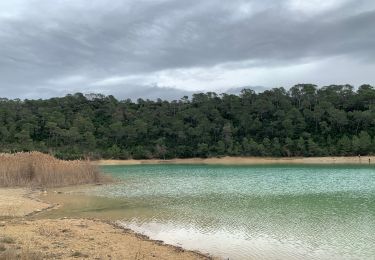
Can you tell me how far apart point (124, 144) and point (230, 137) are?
22.4 metres

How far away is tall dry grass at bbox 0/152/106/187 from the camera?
32.3m

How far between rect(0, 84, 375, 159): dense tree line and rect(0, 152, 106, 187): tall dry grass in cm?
4656

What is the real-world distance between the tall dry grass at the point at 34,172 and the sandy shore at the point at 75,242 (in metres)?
14.9

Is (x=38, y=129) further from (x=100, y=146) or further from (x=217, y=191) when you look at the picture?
(x=217, y=191)

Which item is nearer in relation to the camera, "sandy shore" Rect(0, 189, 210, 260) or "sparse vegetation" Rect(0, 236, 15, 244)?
"sandy shore" Rect(0, 189, 210, 260)

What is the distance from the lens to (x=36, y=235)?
527 inches

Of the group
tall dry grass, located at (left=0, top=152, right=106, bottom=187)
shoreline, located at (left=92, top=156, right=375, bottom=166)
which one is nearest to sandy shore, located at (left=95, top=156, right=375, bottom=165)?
shoreline, located at (left=92, top=156, right=375, bottom=166)

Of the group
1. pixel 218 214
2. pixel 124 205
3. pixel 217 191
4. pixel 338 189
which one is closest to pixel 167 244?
pixel 218 214

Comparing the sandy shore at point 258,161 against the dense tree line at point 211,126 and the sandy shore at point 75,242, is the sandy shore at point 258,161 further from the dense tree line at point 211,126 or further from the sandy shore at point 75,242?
the sandy shore at point 75,242

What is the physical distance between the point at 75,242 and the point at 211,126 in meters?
84.5

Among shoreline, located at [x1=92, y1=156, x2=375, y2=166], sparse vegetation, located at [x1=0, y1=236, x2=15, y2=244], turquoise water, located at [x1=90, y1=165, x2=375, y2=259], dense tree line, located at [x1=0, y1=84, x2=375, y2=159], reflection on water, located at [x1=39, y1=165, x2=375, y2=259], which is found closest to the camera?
sparse vegetation, located at [x1=0, y1=236, x2=15, y2=244]

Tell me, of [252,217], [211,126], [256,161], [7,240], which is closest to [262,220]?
[252,217]

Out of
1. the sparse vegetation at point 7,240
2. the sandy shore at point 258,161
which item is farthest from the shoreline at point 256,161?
the sparse vegetation at point 7,240

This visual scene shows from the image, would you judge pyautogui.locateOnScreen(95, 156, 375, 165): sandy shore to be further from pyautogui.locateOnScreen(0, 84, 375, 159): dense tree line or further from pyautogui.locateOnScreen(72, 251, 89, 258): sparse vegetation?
pyautogui.locateOnScreen(72, 251, 89, 258): sparse vegetation
